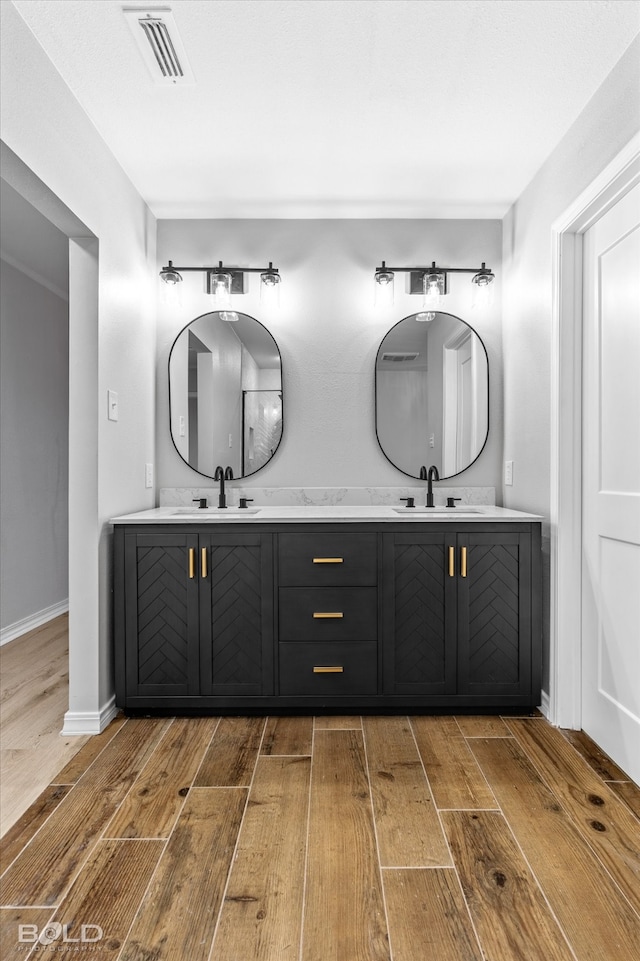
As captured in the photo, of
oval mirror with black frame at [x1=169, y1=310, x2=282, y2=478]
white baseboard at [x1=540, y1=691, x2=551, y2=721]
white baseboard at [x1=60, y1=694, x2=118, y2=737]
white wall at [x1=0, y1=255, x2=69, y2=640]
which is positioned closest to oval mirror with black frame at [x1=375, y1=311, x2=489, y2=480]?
oval mirror with black frame at [x1=169, y1=310, x2=282, y2=478]

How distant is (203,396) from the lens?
3201mm

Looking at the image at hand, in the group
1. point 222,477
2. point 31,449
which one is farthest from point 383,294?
point 31,449

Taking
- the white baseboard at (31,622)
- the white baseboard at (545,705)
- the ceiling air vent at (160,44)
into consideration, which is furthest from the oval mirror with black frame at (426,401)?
the white baseboard at (31,622)

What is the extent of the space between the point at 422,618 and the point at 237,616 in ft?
2.58

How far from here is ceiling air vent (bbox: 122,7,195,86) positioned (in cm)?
181

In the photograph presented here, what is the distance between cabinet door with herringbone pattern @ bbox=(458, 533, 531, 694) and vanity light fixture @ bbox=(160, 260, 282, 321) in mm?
1674

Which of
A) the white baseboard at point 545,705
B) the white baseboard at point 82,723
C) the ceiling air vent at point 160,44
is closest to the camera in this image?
the ceiling air vent at point 160,44

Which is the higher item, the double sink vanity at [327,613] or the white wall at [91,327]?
the white wall at [91,327]

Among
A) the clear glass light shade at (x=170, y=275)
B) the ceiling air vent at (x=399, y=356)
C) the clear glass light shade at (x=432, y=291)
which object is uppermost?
the clear glass light shade at (x=170, y=275)

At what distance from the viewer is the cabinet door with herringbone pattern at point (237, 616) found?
8.20 feet

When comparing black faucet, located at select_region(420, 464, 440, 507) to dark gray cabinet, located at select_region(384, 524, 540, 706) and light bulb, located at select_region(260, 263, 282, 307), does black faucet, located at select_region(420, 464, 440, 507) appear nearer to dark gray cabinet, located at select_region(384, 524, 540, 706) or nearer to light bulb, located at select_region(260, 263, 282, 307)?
dark gray cabinet, located at select_region(384, 524, 540, 706)

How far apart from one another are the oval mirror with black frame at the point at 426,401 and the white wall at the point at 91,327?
4.21ft

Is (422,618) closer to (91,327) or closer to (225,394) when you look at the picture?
(225,394)

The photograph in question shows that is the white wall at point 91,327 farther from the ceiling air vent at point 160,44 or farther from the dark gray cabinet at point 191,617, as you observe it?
the ceiling air vent at point 160,44
